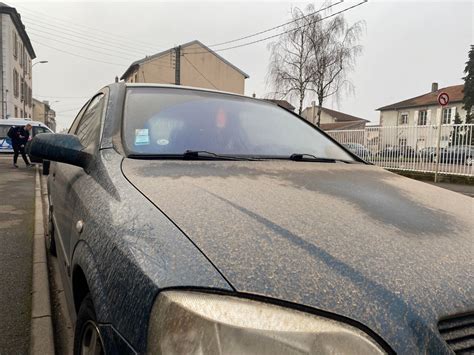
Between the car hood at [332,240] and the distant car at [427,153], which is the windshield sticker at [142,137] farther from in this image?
the distant car at [427,153]

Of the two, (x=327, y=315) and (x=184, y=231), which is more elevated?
(x=184, y=231)

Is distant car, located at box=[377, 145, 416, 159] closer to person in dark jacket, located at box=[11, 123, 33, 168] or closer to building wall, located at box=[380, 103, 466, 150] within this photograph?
building wall, located at box=[380, 103, 466, 150]

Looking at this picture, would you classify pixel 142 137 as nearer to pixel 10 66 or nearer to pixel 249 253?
pixel 249 253

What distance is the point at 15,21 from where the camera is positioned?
32.1m

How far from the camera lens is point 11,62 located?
3033cm

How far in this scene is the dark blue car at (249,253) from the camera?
0.86 m

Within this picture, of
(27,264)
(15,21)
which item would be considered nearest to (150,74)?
(15,21)

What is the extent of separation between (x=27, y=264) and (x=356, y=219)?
11.4 ft

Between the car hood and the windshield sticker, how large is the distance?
22 centimetres

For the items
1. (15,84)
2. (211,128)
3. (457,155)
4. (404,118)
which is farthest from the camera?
(404,118)

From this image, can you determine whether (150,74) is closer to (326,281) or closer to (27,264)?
(27,264)

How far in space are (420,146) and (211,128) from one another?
13.3m

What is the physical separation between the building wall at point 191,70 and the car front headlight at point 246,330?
121 feet

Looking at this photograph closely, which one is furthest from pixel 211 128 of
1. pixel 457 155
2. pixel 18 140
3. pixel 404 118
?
pixel 404 118
